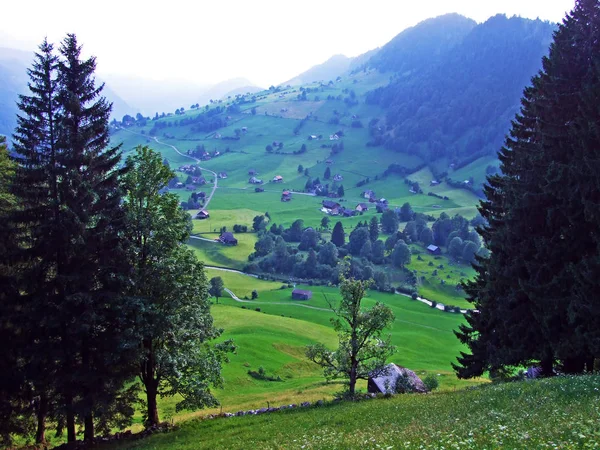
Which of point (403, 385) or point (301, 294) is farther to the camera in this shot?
point (301, 294)

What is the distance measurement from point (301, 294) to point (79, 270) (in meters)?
106

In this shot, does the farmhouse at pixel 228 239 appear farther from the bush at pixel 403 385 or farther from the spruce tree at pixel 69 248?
the spruce tree at pixel 69 248

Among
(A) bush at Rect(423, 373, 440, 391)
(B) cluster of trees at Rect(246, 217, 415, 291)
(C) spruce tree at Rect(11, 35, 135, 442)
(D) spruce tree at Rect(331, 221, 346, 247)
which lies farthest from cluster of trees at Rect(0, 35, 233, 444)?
(D) spruce tree at Rect(331, 221, 346, 247)

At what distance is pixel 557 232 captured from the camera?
105ft

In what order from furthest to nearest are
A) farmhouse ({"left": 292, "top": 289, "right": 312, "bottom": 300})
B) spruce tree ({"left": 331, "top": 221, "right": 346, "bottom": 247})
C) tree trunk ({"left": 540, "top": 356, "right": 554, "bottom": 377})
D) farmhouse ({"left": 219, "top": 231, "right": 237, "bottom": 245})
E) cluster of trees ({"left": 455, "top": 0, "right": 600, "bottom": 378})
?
spruce tree ({"left": 331, "top": 221, "right": 346, "bottom": 247}), farmhouse ({"left": 219, "top": 231, "right": 237, "bottom": 245}), farmhouse ({"left": 292, "top": 289, "right": 312, "bottom": 300}), tree trunk ({"left": 540, "top": 356, "right": 554, "bottom": 377}), cluster of trees ({"left": 455, "top": 0, "right": 600, "bottom": 378})

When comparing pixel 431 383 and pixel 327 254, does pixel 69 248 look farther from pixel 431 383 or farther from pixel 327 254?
pixel 327 254

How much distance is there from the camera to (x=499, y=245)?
36.5 meters

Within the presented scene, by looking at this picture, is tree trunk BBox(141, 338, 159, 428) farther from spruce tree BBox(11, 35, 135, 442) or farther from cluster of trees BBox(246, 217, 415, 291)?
Result: cluster of trees BBox(246, 217, 415, 291)

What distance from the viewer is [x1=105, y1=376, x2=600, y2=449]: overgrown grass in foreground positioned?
16.5 m

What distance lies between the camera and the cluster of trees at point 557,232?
28.8 m

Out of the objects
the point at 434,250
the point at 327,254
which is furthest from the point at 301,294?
the point at 434,250

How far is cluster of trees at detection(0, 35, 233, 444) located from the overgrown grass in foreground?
17.0 ft

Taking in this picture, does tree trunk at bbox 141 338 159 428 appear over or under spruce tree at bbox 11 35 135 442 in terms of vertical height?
under

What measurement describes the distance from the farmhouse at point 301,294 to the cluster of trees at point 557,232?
96.8 metres
